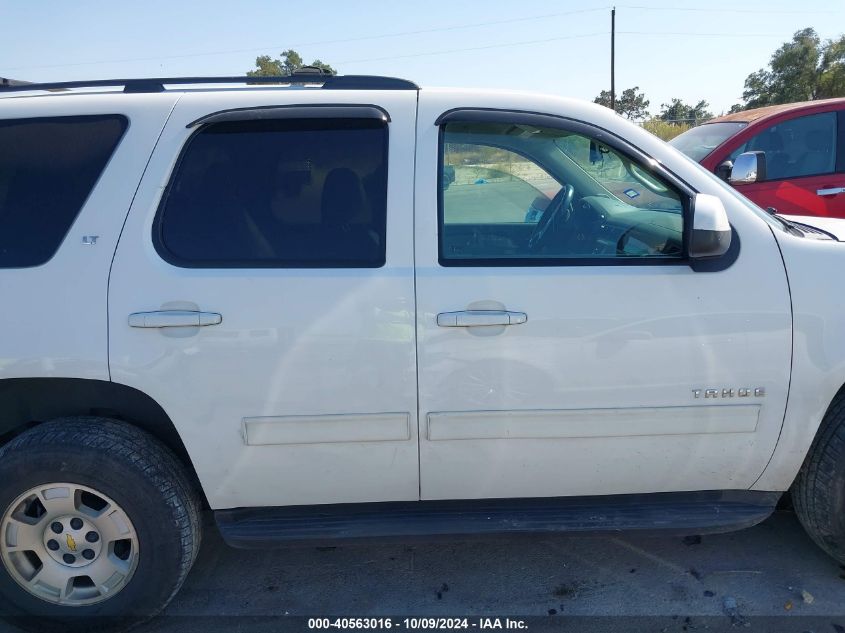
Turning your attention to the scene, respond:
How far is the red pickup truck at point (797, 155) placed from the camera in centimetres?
615

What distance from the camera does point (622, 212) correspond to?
2.83 m

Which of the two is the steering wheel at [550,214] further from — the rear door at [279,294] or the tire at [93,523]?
the tire at [93,523]

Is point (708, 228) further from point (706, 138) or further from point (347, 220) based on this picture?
point (706, 138)

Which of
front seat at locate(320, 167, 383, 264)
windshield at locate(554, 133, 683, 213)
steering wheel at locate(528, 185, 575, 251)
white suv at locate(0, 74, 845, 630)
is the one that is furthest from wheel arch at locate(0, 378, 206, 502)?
windshield at locate(554, 133, 683, 213)

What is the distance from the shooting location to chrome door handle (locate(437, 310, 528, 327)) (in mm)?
2443

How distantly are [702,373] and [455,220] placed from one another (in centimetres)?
110

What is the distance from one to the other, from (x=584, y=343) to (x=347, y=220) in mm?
996

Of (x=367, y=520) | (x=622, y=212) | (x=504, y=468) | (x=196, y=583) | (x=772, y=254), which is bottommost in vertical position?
(x=196, y=583)

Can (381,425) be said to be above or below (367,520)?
above

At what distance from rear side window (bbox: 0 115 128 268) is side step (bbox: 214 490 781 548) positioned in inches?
49.4

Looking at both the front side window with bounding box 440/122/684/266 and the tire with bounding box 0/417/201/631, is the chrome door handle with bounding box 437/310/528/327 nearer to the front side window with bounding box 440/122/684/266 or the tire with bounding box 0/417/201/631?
the front side window with bounding box 440/122/684/266

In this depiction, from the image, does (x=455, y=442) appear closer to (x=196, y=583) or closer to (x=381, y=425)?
(x=381, y=425)

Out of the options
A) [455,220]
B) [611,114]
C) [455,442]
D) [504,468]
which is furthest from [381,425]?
[611,114]

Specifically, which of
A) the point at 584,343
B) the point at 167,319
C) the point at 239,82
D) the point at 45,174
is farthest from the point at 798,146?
the point at 45,174
